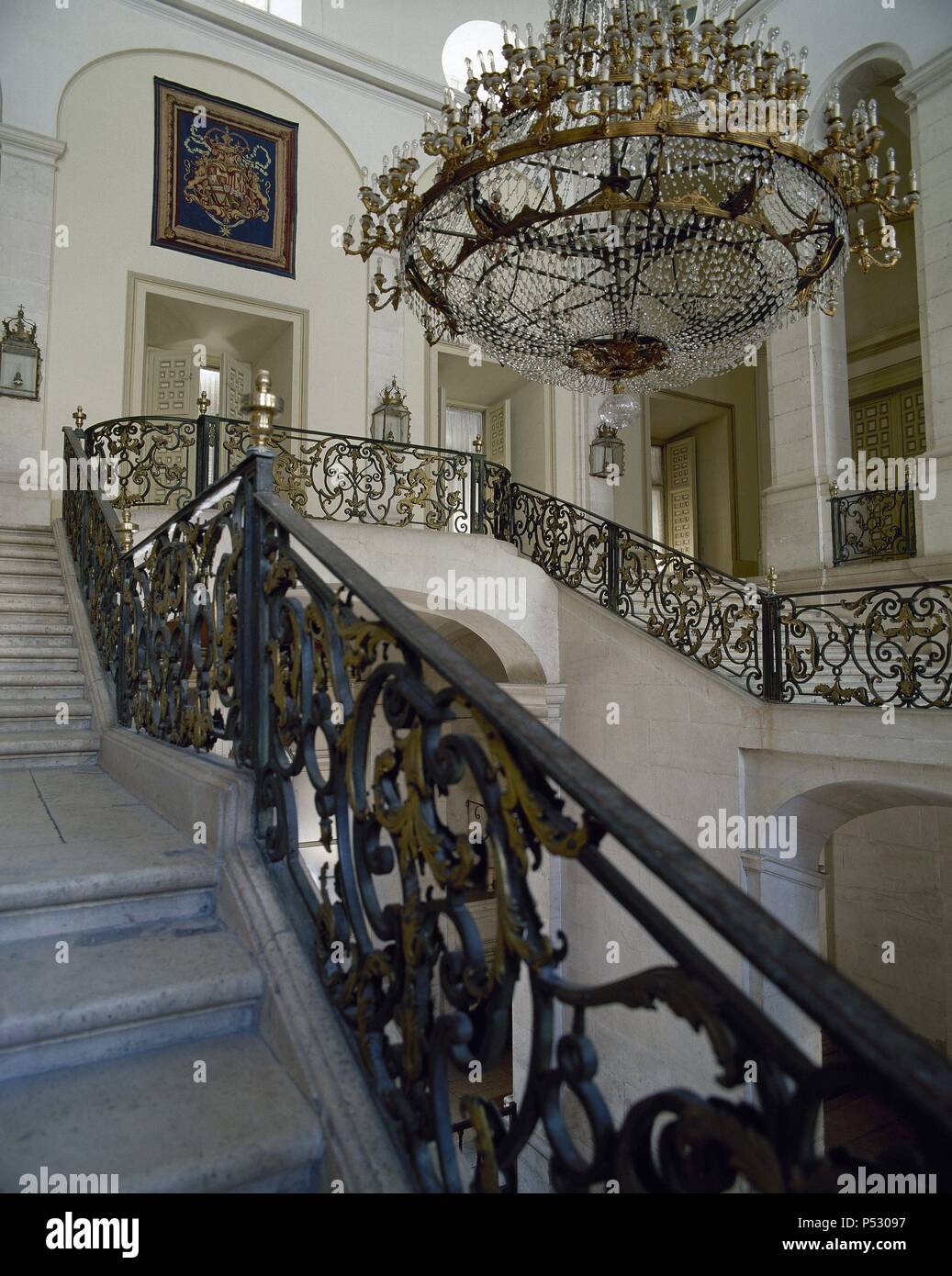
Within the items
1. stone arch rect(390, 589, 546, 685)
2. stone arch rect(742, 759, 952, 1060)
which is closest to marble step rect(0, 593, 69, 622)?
stone arch rect(390, 589, 546, 685)

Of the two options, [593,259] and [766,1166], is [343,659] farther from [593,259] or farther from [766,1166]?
[593,259]

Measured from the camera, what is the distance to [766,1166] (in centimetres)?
80

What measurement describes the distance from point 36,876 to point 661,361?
4.73 m

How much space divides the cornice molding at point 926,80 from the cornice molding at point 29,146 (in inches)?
344

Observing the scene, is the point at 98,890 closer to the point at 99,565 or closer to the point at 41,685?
the point at 41,685

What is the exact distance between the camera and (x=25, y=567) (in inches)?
236

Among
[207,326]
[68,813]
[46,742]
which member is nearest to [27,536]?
[46,742]

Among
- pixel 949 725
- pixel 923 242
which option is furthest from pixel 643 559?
pixel 923 242

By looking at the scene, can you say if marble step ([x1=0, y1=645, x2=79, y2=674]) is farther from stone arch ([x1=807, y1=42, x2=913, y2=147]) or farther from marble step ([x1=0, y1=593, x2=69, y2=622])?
stone arch ([x1=807, y1=42, x2=913, y2=147])

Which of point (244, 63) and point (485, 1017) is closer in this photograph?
point (485, 1017)

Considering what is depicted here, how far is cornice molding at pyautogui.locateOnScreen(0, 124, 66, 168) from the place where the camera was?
28.1 ft

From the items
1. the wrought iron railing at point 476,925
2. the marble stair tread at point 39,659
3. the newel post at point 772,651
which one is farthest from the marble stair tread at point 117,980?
the newel post at point 772,651

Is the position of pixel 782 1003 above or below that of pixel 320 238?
below

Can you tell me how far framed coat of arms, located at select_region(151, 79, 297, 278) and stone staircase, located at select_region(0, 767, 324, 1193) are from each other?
367 inches
